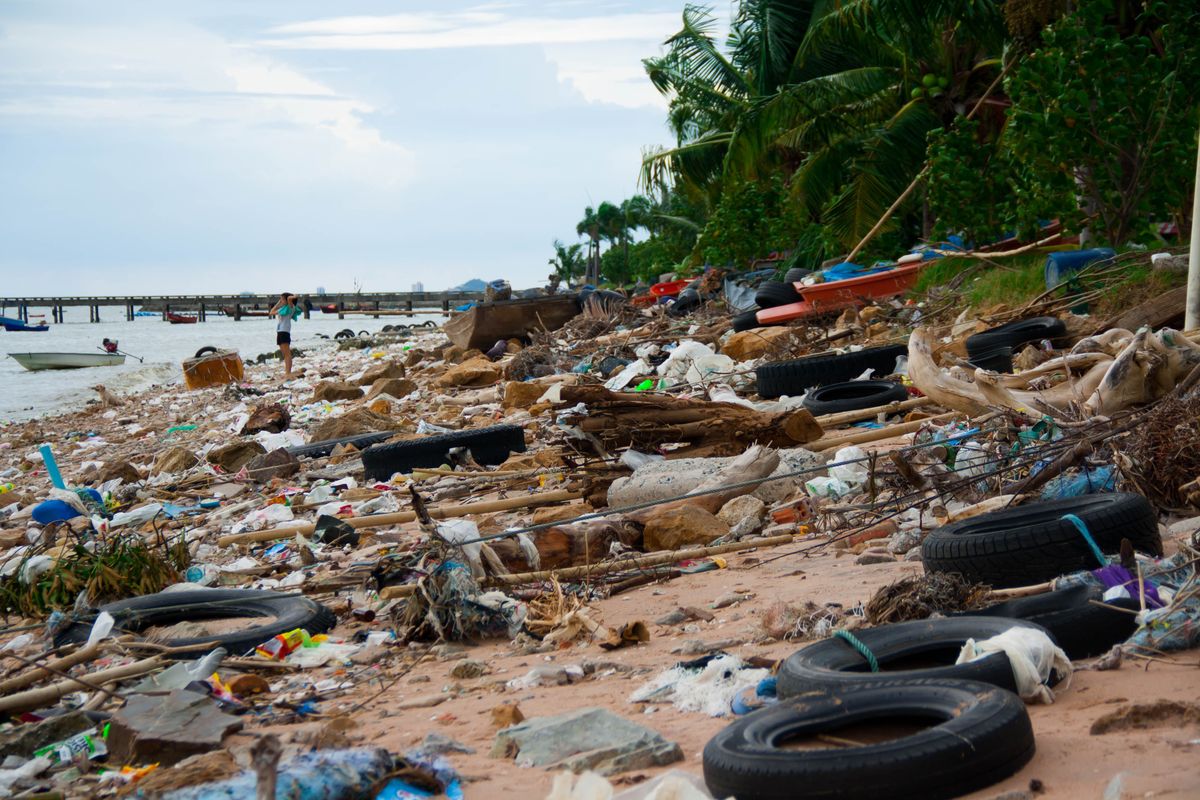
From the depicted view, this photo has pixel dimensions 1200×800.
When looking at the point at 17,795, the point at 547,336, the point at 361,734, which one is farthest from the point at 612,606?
the point at 547,336

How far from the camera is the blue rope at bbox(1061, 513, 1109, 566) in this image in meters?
3.47

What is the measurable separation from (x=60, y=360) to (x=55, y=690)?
33.3 meters

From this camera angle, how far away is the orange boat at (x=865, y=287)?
13297mm

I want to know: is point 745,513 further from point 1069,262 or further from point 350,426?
point 1069,262

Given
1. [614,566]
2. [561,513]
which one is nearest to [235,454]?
[561,513]

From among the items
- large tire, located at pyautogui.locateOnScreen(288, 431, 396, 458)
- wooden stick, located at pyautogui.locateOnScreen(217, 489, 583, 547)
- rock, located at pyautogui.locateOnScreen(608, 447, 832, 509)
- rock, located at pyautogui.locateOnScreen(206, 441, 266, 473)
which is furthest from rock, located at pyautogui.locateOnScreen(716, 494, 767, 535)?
rock, located at pyautogui.locateOnScreen(206, 441, 266, 473)

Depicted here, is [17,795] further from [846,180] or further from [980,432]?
[846,180]

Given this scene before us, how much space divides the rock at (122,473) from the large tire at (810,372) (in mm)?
5257

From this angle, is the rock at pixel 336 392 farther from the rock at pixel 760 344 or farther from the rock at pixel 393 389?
the rock at pixel 760 344

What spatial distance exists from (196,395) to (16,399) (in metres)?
8.09

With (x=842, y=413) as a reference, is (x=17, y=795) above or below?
below

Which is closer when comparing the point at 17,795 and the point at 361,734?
the point at 17,795

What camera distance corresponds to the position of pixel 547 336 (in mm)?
14930

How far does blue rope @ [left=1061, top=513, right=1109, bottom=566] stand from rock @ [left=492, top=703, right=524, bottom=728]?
5.74 ft
